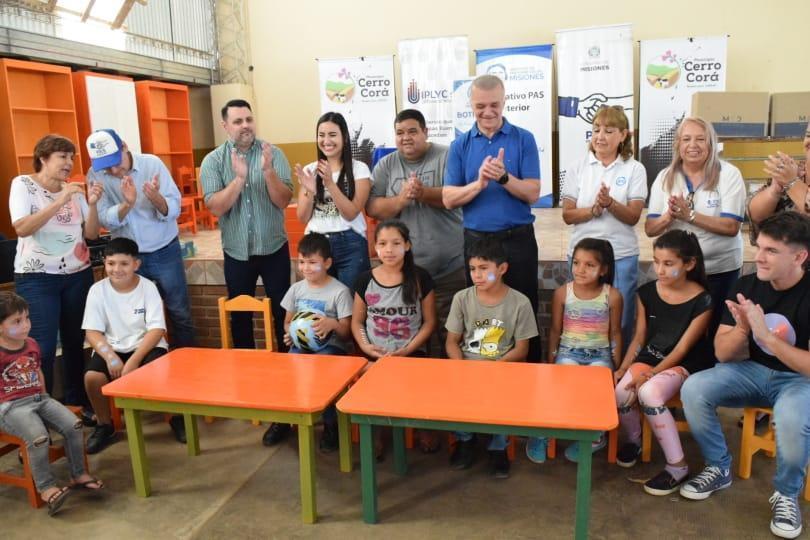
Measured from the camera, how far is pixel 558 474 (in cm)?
252

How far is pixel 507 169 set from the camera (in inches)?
108

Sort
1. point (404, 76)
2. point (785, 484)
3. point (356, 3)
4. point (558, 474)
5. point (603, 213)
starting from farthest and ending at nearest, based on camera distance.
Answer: point (356, 3) → point (404, 76) → point (603, 213) → point (558, 474) → point (785, 484)

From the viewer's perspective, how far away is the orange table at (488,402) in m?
1.87

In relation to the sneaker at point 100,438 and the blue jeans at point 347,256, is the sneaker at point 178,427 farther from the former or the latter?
the blue jeans at point 347,256

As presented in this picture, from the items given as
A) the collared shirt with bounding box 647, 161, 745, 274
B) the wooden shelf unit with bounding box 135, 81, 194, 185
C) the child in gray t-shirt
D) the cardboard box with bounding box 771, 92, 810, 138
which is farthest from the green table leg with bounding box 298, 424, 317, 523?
the wooden shelf unit with bounding box 135, 81, 194, 185

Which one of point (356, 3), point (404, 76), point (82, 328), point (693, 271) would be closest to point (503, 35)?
point (404, 76)

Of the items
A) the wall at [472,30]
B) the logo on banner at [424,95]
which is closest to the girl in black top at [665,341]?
the logo on banner at [424,95]

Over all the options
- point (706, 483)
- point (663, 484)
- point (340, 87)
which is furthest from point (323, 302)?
point (340, 87)

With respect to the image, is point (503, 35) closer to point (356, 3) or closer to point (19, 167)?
point (356, 3)

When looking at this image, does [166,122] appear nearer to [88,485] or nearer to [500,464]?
[88,485]

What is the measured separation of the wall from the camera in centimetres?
719

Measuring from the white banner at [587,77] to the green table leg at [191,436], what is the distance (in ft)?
17.7

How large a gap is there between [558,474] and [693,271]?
1023 mm

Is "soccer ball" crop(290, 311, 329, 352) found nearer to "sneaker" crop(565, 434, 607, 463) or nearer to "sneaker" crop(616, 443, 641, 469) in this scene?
"sneaker" crop(565, 434, 607, 463)
